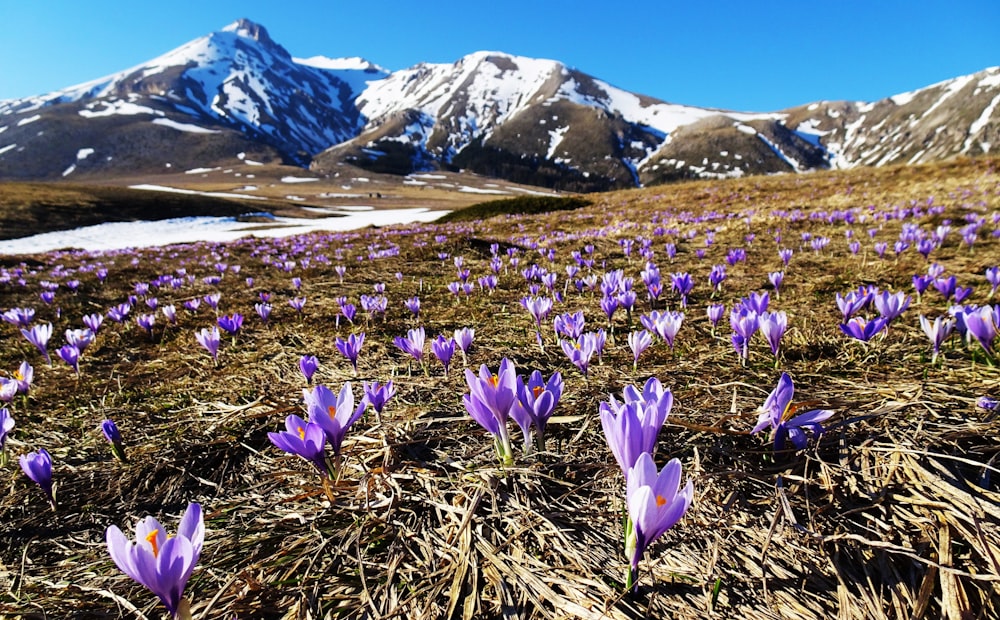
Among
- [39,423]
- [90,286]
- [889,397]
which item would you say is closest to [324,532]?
[889,397]

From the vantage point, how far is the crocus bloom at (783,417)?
131 centimetres

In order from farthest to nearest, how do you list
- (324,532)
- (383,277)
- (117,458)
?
(383,277) < (117,458) < (324,532)

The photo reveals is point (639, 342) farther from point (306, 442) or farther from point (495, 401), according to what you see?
point (306, 442)

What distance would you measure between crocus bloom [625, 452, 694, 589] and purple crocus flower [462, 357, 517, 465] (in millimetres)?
504

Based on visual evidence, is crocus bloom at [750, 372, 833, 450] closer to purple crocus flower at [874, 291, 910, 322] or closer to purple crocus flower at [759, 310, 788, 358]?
purple crocus flower at [759, 310, 788, 358]

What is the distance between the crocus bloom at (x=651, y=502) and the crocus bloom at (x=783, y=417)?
1.74ft

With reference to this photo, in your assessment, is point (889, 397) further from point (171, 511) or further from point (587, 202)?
point (587, 202)

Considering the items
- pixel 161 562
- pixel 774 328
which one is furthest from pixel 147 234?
pixel 774 328

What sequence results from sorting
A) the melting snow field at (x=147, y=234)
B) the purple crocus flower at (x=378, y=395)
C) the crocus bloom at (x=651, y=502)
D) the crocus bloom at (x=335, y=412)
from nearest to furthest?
1. the crocus bloom at (x=651, y=502)
2. the crocus bloom at (x=335, y=412)
3. the purple crocus flower at (x=378, y=395)
4. the melting snow field at (x=147, y=234)

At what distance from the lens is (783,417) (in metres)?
1.38

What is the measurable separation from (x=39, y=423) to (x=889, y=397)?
4.05 meters

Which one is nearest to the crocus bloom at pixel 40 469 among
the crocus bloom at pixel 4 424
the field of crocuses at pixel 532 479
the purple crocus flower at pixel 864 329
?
the field of crocuses at pixel 532 479

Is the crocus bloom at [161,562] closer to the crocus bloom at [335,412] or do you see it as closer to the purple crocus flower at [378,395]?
the crocus bloom at [335,412]

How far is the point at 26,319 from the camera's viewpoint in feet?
13.3
